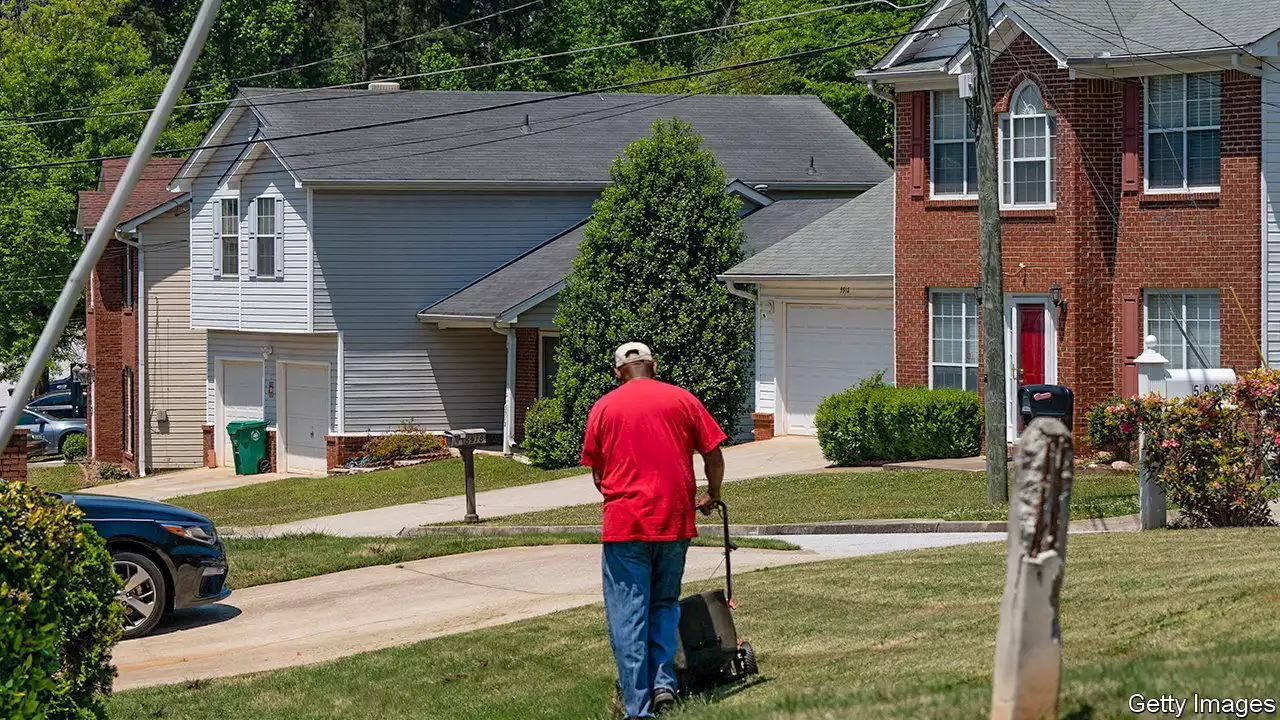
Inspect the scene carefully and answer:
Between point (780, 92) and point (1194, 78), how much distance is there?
1288 inches

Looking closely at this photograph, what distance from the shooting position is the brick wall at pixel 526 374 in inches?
1293

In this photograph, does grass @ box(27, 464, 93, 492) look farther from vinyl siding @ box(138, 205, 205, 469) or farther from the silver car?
the silver car

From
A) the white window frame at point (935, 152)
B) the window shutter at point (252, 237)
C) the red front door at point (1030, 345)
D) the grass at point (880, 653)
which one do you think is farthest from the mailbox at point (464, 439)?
the window shutter at point (252, 237)

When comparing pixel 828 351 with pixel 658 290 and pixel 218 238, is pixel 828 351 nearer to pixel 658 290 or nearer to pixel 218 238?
pixel 658 290

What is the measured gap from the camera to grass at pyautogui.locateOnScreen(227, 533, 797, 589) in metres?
16.1

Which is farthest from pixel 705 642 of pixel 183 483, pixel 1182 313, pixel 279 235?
pixel 183 483

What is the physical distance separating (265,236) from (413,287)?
3.21 metres

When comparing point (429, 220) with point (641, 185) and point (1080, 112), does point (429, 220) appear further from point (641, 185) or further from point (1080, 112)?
point (1080, 112)

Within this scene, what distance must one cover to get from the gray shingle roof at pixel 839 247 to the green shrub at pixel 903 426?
2840 mm

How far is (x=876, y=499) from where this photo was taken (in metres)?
21.0

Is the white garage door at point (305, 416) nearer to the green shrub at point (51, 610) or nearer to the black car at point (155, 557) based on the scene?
the black car at point (155, 557)

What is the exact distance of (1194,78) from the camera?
2331cm

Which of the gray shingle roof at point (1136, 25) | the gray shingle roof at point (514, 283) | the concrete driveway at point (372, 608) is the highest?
the gray shingle roof at point (1136, 25)

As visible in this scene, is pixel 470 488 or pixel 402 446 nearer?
pixel 470 488
